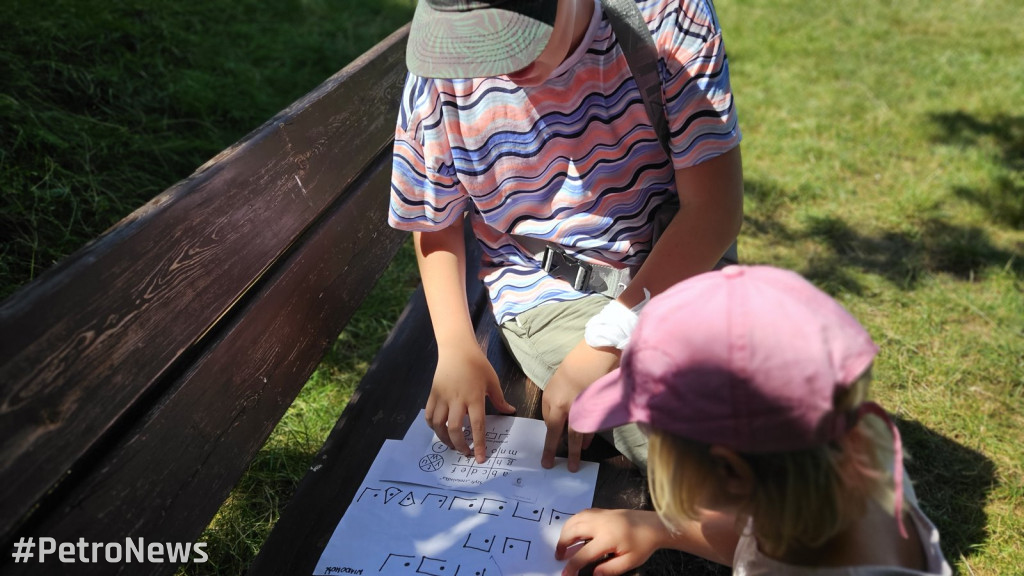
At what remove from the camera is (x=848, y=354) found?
2.95 ft

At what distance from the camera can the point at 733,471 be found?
983mm

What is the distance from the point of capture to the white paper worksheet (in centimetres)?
129

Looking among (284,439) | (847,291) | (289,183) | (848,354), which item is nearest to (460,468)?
(289,183)

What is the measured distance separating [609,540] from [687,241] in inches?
24.9

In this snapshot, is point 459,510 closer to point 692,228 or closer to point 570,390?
point 570,390

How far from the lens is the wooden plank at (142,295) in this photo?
985 mm

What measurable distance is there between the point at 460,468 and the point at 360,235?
73 cm

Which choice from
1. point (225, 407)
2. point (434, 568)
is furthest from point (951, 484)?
point (225, 407)

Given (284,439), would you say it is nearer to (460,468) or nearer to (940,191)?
(460,468)

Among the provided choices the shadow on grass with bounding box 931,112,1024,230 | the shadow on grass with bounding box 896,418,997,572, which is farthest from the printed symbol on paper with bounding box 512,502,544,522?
the shadow on grass with bounding box 931,112,1024,230

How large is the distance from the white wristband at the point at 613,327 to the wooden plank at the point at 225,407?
0.66 meters

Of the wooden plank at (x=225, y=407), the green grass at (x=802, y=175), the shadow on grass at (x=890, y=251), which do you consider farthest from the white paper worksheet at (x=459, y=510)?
the shadow on grass at (x=890, y=251)

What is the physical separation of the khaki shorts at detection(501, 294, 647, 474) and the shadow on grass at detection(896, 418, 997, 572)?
1103 millimetres

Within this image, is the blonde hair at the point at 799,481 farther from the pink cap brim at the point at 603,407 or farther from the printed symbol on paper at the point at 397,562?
the printed symbol on paper at the point at 397,562
